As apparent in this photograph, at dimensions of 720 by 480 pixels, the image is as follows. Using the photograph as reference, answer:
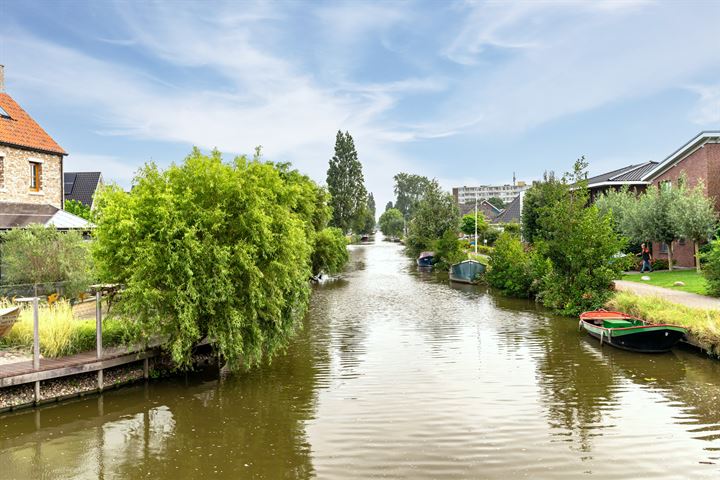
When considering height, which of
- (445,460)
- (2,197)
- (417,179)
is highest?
(417,179)

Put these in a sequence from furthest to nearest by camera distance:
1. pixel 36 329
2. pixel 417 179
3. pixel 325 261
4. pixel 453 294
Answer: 1. pixel 417 179
2. pixel 325 261
3. pixel 453 294
4. pixel 36 329

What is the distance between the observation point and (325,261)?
43562 millimetres

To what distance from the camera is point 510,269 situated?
35.4 m

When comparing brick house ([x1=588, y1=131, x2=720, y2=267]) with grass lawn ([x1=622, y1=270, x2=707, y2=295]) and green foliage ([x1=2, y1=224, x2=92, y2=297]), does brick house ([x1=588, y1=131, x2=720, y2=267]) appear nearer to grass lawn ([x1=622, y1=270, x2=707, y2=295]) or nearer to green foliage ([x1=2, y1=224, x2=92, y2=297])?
grass lawn ([x1=622, y1=270, x2=707, y2=295])

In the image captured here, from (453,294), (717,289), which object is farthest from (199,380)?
(453,294)

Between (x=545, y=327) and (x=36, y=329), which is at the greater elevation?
(x=36, y=329)

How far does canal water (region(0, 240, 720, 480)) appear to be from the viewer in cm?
971

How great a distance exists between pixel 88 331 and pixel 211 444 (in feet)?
20.2

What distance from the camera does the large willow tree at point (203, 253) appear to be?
533 inches

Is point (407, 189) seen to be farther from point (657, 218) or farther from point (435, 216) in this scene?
point (657, 218)

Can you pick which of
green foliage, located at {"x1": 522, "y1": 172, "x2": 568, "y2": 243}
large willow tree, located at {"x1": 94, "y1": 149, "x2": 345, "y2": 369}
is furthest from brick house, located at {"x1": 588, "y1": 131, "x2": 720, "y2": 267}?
large willow tree, located at {"x1": 94, "y1": 149, "x2": 345, "y2": 369}

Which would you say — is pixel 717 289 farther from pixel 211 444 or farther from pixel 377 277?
pixel 377 277

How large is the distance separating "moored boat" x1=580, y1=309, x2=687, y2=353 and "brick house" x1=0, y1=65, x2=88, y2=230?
77.0 ft

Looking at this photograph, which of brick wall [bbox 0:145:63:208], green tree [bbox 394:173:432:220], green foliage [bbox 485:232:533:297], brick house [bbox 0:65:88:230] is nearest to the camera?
brick house [bbox 0:65:88:230]
